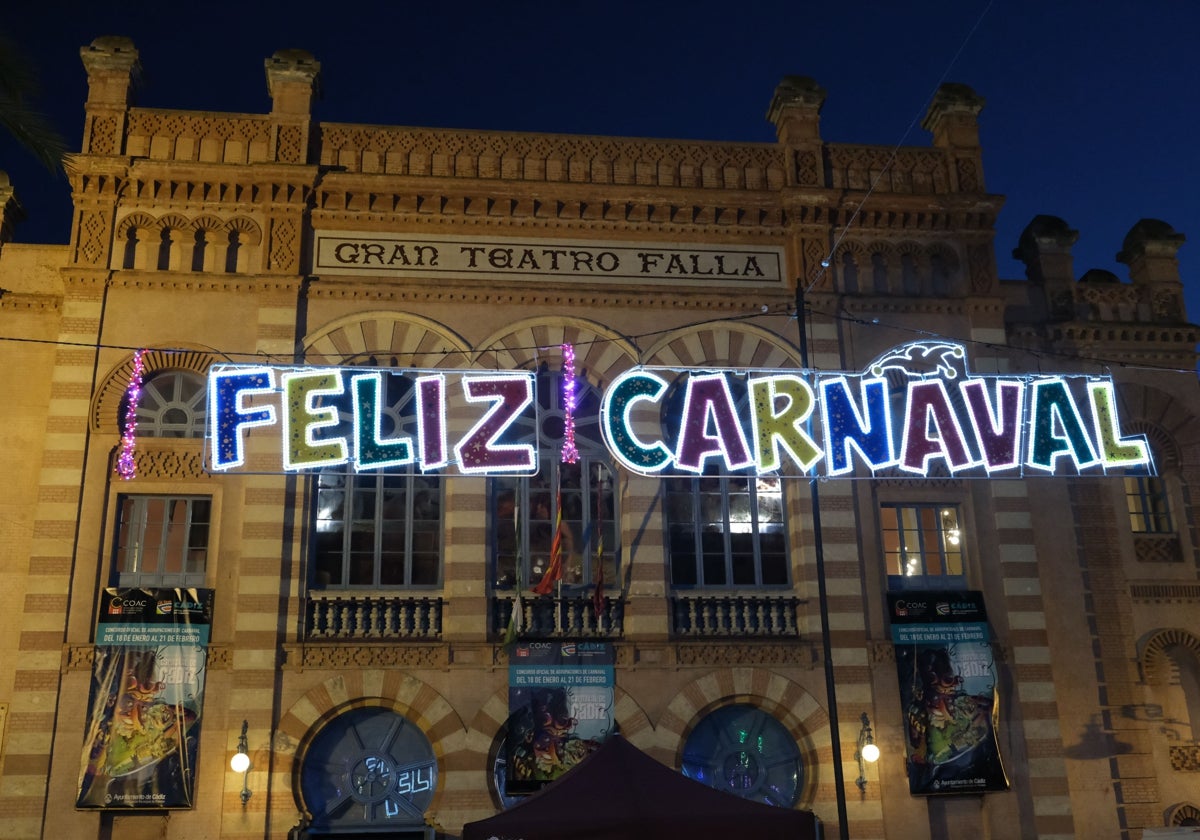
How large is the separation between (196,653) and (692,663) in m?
7.83

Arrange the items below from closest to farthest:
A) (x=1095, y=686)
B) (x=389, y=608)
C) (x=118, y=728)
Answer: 1. (x=118, y=728)
2. (x=389, y=608)
3. (x=1095, y=686)

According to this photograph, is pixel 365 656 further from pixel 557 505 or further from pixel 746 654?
pixel 746 654

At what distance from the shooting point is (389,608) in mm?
19234

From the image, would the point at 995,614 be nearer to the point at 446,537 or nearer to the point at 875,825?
the point at 875,825

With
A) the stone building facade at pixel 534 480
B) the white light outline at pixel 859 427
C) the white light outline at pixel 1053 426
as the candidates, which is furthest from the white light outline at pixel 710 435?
the white light outline at pixel 1053 426

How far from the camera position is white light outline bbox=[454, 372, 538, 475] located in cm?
1845

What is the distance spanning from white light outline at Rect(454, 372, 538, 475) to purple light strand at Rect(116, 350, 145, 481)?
209 inches

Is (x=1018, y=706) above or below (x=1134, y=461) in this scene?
below

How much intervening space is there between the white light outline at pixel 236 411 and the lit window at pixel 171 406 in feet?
4.37

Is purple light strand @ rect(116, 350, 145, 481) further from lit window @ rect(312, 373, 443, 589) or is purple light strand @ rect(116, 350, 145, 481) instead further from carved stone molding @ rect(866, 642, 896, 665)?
carved stone molding @ rect(866, 642, 896, 665)

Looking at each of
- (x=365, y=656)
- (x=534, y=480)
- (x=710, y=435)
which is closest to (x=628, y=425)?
(x=710, y=435)

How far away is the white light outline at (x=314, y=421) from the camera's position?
18094mm

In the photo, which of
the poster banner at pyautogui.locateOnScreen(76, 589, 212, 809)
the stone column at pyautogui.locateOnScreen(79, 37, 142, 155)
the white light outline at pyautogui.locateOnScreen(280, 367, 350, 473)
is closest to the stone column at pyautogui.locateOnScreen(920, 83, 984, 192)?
the white light outline at pyautogui.locateOnScreen(280, 367, 350, 473)

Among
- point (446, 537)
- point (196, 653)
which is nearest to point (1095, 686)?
point (446, 537)
